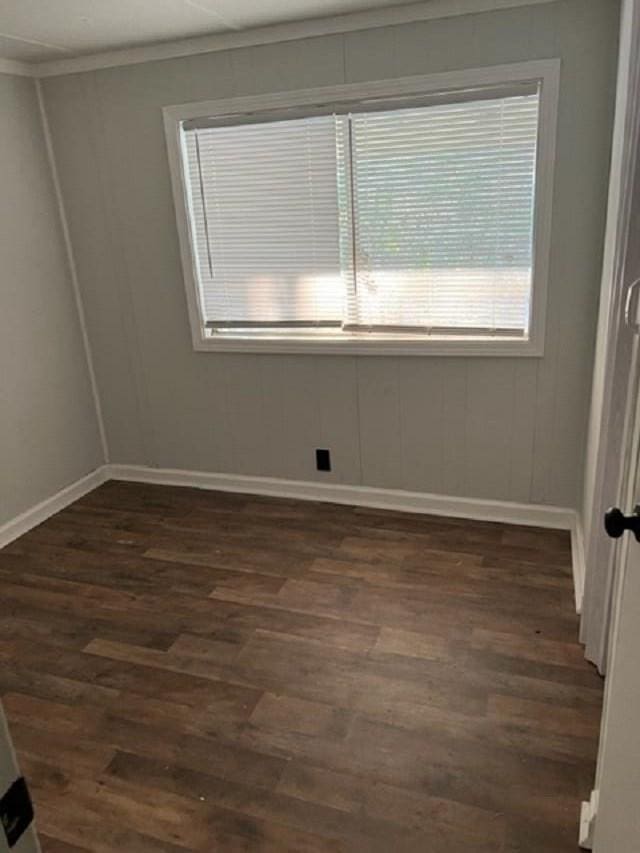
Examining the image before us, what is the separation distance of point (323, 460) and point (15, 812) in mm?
2752

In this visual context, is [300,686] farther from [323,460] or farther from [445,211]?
[445,211]

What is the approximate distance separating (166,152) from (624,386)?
2437 millimetres

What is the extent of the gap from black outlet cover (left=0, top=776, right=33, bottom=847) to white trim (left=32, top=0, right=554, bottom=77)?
2892 millimetres

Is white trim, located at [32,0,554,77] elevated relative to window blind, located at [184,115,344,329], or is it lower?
elevated

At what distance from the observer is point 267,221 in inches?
123

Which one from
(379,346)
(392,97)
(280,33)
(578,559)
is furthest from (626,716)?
(280,33)

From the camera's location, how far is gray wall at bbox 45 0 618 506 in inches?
101

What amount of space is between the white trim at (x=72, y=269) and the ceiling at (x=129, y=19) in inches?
15.1

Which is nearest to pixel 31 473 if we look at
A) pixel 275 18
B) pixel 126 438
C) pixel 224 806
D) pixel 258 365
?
pixel 126 438

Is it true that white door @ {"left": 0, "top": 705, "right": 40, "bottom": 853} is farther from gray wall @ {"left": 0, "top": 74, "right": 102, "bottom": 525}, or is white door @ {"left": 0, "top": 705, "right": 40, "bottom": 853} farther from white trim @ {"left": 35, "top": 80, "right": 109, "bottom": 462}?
white trim @ {"left": 35, "top": 80, "right": 109, "bottom": 462}

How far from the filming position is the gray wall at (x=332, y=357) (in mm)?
2576

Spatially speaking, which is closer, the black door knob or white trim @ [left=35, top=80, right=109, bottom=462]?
the black door knob

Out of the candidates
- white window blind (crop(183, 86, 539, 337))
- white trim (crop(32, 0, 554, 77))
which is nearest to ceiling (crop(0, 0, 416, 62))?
white trim (crop(32, 0, 554, 77))

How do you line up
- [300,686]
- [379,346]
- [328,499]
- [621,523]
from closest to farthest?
[621,523]
[300,686]
[379,346]
[328,499]
